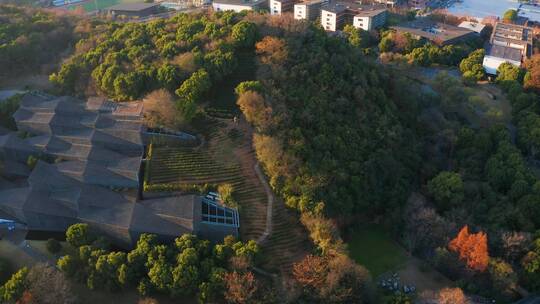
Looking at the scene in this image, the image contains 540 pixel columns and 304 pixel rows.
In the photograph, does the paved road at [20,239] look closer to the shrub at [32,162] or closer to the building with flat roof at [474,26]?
the shrub at [32,162]

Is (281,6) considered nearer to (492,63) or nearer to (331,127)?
(492,63)

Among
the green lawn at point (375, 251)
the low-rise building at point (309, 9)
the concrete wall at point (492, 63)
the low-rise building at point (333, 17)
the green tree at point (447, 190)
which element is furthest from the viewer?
the low-rise building at point (309, 9)

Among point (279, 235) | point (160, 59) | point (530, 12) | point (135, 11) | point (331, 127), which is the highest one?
point (135, 11)

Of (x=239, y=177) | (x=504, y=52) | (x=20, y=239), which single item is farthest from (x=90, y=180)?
(x=504, y=52)

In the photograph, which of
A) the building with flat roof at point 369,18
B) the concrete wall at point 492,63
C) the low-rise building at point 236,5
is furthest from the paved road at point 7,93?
the concrete wall at point 492,63

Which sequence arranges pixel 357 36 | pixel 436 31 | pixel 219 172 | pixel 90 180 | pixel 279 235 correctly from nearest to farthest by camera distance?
pixel 279 235, pixel 90 180, pixel 219 172, pixel 357 36, pixel 436 31

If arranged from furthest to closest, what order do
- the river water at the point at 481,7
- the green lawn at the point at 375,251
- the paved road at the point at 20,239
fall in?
the river water at the point at 481,7, the green lawn at the point at 375,251, the paved road at the point at 20,239

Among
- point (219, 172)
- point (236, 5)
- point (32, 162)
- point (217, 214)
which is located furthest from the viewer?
point (236, 5)

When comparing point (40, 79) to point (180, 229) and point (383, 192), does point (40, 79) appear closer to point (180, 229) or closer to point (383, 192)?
point (180, 229)
